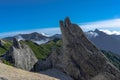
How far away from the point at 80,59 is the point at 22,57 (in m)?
14.7

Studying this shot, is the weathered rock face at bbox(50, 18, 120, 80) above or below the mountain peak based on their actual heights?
below

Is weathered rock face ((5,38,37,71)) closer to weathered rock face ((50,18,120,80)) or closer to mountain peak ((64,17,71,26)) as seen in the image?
weathered rock face ((50,18,120,80))

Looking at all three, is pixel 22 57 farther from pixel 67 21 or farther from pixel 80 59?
pixel 80 59

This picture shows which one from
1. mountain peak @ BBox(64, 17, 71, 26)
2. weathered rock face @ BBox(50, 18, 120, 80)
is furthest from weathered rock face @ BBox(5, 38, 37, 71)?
mountain peak @ BBox(64, 17, 71, 26)

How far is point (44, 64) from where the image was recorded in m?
65.9

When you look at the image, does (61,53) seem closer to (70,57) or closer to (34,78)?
(70,57)

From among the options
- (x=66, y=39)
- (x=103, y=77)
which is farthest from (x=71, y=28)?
(x=103, y=77)

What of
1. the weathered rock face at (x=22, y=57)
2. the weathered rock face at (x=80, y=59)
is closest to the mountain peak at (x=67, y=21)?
the weathered rock face at (x=80, y=59)

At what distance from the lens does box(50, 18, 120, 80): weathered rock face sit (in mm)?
55031

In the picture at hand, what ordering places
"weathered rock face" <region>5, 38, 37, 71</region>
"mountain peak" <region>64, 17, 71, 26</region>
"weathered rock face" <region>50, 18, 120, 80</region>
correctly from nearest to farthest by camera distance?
1. "weathered rock face" <region>50, 18, 120, 80</region>
2. "mountain peak" <region>64, 17, 71, 26</region>
3. "weathered rock face" <region>5, 38, 37, 71</region>

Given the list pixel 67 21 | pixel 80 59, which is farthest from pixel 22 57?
pixel 80 59

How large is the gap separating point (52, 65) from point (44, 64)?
1.94 m

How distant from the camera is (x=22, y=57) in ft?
224

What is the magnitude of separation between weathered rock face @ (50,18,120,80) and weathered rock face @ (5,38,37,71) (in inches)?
265
